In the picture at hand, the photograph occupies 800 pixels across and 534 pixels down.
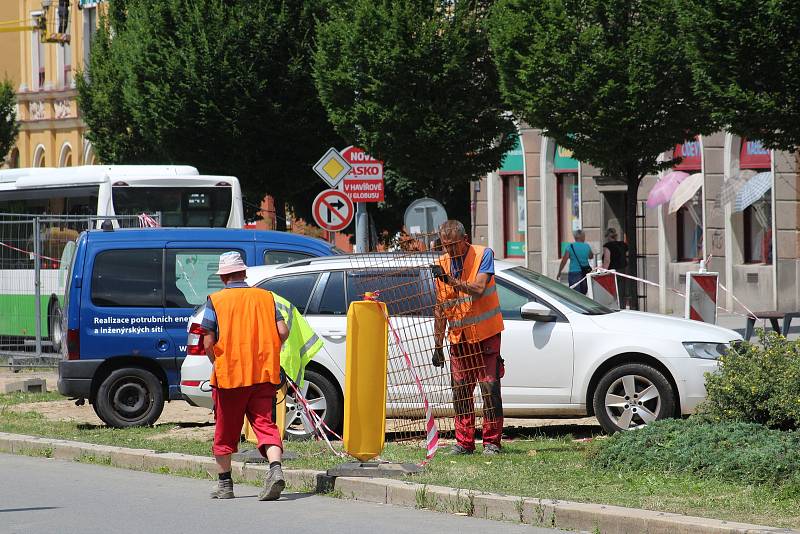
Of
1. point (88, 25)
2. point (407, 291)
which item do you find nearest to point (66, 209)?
point (407, 291)

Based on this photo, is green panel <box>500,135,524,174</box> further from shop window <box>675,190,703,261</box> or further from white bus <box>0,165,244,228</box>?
white bus <box>0,165,244,228</box>

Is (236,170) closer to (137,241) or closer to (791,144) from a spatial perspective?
(791,144)

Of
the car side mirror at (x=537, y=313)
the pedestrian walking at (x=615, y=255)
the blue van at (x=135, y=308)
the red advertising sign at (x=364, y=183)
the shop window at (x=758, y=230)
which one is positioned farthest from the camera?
the shop window at (x=758, y=230)

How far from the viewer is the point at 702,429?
34.0 ft

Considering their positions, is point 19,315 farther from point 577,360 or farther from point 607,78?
point 577,360

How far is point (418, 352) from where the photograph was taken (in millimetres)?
11656

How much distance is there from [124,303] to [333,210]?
8.40 metres

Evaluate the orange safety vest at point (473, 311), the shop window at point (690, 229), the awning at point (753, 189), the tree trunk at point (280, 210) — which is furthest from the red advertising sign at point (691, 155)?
the orange safety vest at point (473, 311)

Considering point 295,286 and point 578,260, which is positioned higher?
point 578,260

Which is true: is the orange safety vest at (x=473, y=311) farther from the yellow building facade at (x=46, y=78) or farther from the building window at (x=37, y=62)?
the building window at (x=37, y=62)

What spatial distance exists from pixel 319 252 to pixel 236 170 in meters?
18.8

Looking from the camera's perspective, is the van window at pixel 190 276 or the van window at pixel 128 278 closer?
the van window at pixel 128 278

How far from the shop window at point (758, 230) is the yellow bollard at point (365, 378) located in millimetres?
19705

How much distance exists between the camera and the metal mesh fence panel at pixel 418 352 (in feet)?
36.2
